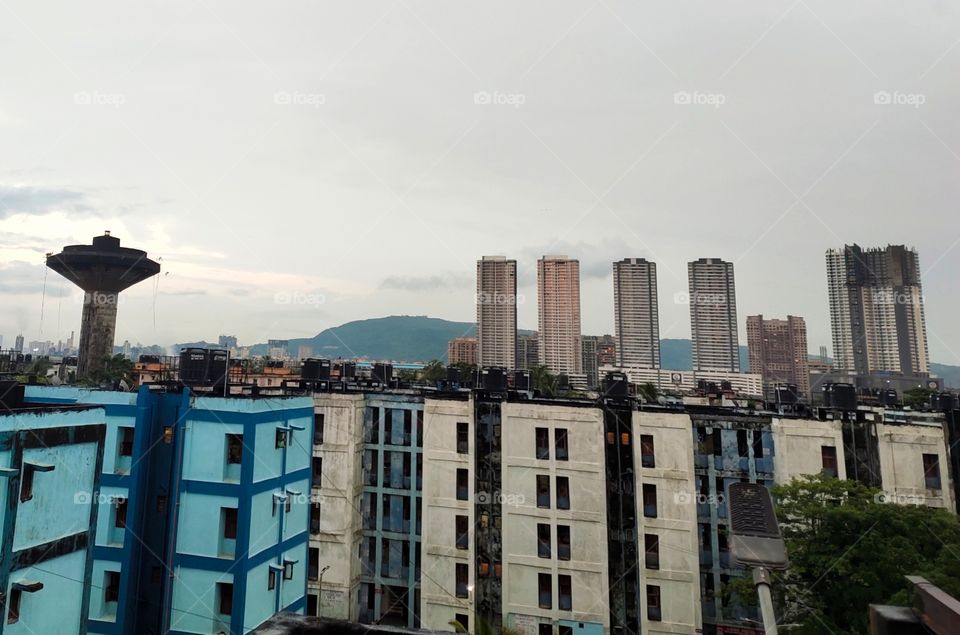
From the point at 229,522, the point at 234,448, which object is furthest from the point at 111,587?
the point at 234,448

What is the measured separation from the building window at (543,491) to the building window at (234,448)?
19271 mm

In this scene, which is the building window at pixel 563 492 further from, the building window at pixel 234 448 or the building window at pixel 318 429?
the building window at pixel 234 448

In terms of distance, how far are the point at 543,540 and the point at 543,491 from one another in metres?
3.10

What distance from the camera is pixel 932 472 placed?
30.5 m

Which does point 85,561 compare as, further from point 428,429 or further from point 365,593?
point 365,593

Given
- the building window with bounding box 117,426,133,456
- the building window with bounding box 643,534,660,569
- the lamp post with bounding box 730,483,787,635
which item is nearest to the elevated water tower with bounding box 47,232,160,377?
the building window with bounding box 117,426,133,456

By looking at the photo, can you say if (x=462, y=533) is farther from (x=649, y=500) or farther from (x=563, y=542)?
(x=649, y=500)

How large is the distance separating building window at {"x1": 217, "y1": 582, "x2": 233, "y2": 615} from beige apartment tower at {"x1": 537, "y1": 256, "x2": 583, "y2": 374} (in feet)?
577

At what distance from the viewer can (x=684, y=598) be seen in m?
30.4

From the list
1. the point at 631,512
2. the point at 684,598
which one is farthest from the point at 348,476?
the point at 684,598

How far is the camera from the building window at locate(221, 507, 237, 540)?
22625 millimetres

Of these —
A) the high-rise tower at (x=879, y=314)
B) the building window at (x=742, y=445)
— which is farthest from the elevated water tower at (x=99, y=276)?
the high-rise tower at (x=879, y=314)

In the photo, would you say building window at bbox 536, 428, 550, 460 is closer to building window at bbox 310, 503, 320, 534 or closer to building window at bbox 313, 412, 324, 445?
building window at bbox 313, 412, 324, 445

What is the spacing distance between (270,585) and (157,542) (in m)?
5.60
